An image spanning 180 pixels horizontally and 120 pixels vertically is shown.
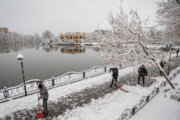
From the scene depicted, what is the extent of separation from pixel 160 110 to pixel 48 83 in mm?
8498

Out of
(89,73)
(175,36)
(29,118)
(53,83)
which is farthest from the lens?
(89,73)

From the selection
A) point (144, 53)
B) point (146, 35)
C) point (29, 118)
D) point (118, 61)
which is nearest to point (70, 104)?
point (29, 118)

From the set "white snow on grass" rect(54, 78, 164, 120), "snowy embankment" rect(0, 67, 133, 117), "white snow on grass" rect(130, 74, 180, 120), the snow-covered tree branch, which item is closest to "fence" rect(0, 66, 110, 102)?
"snowy embankment" rect(0, 67, 133, 117)

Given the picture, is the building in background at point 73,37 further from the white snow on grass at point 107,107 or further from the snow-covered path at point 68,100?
the white snow on grass at point 107,107

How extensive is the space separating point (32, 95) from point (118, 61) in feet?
22.5

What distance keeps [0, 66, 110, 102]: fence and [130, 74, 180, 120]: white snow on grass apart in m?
6.89

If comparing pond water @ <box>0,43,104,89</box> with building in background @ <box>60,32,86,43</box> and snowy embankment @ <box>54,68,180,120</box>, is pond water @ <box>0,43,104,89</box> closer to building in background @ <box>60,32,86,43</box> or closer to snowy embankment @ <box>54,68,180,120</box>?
snowy embankment @ <box>54,68,180,120</box>

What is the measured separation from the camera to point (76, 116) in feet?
17.8

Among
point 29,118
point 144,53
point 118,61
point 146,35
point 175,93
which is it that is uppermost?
point 146,35

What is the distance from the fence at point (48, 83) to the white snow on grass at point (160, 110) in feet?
22.6

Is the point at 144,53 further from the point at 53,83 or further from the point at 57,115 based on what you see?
the point at 53,83

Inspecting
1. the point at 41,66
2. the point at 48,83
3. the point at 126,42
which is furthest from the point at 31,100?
the point at 41,66

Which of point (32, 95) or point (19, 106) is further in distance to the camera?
point (32, 95)

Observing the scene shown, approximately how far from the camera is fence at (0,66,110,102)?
24.1 ft
